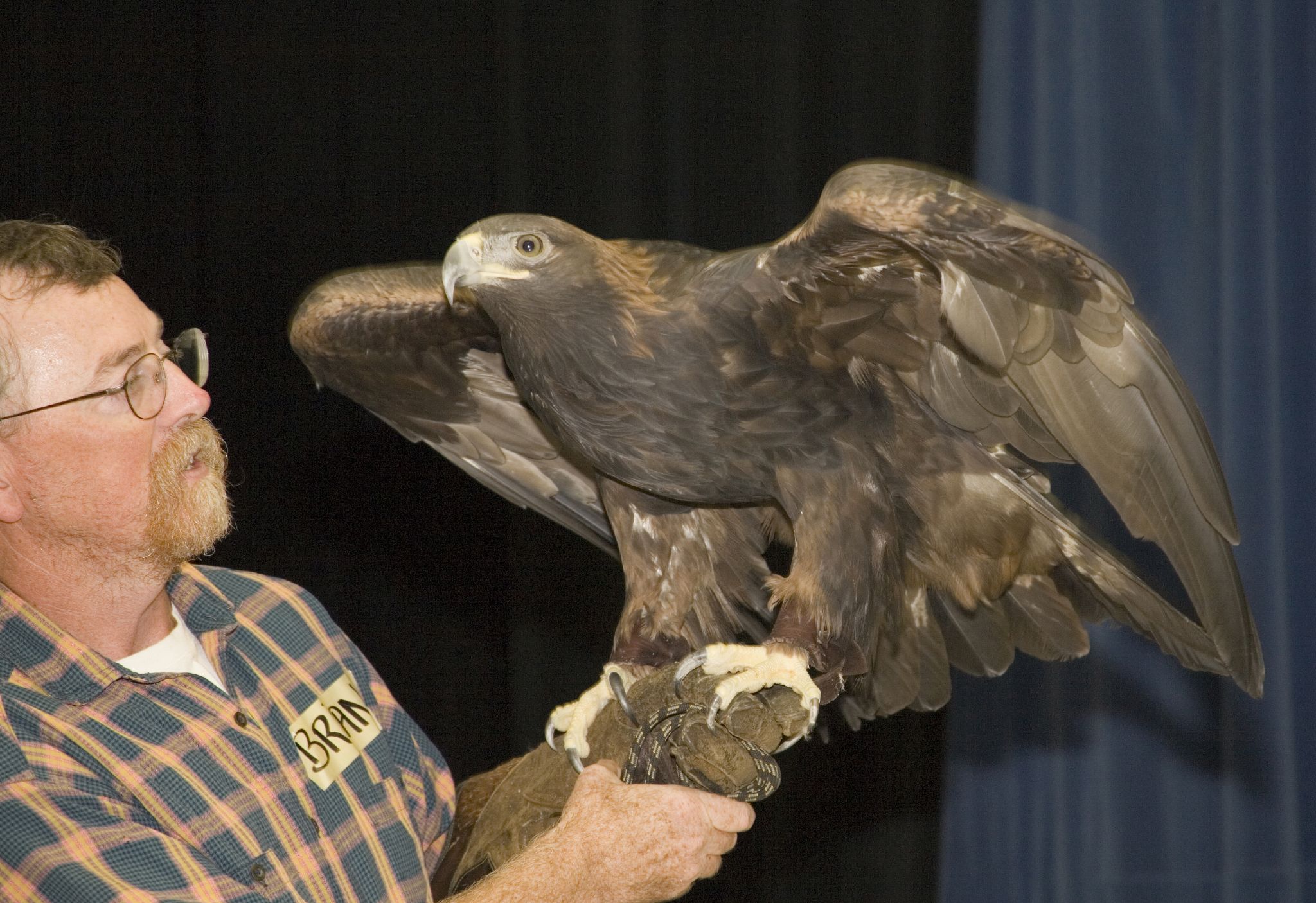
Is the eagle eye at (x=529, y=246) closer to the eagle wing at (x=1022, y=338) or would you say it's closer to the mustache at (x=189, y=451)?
the eagle wing at (x=1022, y=338)

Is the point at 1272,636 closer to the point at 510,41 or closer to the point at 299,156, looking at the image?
the point at 510,41

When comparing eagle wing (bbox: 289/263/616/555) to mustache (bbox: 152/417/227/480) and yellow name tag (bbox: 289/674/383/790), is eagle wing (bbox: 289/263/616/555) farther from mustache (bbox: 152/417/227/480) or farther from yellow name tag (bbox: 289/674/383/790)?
yellow name tag (bbox: 289/674/383/790)

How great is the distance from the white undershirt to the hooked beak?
65 cm

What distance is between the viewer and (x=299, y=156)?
11.9 feet

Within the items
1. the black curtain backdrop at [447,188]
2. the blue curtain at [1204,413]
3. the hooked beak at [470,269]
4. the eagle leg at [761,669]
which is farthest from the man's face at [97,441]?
the blue curtain at [1204,413]

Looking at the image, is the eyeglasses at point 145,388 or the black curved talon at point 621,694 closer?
the eyeglasses at point 145,388

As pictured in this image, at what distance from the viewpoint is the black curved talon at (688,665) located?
6.21 feet

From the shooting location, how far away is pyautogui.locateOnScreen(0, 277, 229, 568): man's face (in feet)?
5.18

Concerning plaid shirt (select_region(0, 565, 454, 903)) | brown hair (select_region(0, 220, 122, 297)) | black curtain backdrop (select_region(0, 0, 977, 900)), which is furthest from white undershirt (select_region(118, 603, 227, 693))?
black curtain backdrop (select_region(0, 0, 977, 900))

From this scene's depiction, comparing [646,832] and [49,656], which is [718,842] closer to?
[646,832]

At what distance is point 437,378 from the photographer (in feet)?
7.94

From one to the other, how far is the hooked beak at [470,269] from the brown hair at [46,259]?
501 millimetres

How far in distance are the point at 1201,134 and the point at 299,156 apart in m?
2.64

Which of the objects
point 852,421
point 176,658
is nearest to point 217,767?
point 176,658
